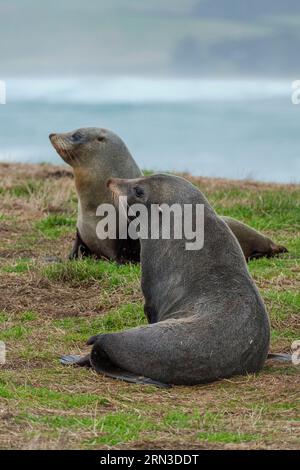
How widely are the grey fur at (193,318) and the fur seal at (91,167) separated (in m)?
3.95

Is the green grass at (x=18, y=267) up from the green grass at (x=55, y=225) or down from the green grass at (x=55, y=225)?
down

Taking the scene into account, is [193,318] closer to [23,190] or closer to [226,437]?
[226,437]

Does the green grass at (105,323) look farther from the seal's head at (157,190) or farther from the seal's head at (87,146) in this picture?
the seal's head at (87,146)

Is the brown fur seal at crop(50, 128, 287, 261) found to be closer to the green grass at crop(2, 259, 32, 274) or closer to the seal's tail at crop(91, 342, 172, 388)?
the green grass at crop(2, 259, 32, 274)

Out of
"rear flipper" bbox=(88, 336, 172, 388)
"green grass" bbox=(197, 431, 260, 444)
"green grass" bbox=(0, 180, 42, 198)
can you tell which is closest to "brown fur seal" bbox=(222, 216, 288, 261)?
"rear flipper" bbox=(88, 336, 172, 388)

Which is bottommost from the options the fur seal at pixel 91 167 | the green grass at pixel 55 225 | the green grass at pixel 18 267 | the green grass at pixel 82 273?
the green grass at pixel 18 267

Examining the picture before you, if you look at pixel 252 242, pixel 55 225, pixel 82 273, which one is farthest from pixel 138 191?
pixel 55 225

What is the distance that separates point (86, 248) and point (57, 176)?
5.87m

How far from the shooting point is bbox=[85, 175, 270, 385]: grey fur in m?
7.46

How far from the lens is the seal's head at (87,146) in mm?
12445

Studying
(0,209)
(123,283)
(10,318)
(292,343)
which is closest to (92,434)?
(292,343)

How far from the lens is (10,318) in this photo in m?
9.59

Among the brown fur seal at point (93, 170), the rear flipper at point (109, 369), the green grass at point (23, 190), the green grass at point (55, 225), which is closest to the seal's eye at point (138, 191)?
the rear flipper at point (109, 369)

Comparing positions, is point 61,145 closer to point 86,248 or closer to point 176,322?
point 86,248
